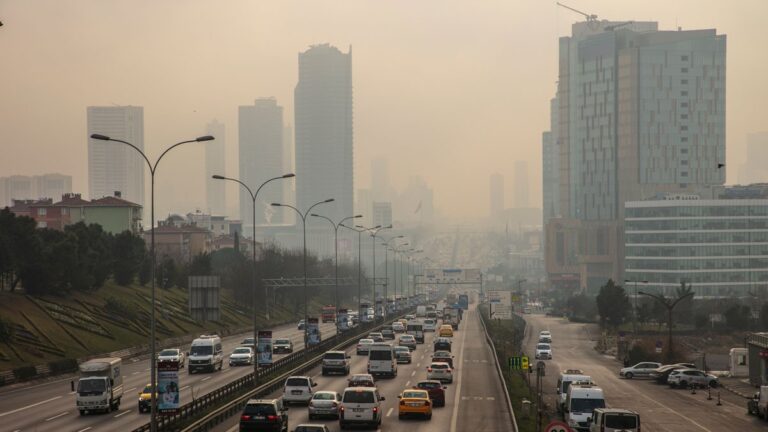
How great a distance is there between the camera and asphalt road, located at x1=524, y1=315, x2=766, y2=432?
5253 cm

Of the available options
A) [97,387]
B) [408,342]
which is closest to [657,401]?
[97,387]

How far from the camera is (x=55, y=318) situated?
91938 millimetres

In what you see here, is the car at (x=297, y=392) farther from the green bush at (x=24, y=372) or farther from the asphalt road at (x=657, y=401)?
the green bush at (x=24, y=372)

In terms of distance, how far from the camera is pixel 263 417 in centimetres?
4050

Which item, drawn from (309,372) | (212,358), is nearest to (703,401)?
(309,372)

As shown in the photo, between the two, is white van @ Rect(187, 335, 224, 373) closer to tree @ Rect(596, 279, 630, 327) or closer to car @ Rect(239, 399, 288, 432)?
car @ Rect(239, 399, 288, 432)

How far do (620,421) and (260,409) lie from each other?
1254 cm

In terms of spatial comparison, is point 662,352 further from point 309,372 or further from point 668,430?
point 668,430

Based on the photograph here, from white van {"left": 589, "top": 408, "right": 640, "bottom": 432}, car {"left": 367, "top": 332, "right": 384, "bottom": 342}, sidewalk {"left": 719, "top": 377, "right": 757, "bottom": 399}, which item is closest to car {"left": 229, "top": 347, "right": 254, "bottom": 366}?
car {"left": 367, "top": 332, "right": 384, "bottom": 342}

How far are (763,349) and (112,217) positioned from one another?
116m

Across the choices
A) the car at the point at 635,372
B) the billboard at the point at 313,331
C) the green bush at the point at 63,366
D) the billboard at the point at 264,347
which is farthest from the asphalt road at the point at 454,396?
the green bush at the point at 63,366

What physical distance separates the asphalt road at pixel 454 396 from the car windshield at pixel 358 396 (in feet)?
4.17

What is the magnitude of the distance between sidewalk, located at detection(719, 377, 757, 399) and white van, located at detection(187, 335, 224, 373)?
33721 mm

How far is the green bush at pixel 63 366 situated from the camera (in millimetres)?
74438
